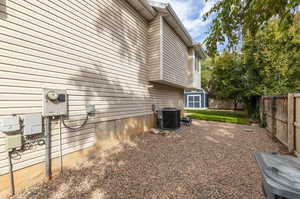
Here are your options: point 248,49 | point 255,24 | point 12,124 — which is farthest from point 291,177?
point 248,49

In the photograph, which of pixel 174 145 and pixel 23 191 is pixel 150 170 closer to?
pixel 174 145

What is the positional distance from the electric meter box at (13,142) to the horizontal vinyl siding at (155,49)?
16.1 ft

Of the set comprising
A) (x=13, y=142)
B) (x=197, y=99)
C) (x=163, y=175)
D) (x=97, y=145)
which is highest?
(x=197, y=99)

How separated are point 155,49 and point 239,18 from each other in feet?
12.3

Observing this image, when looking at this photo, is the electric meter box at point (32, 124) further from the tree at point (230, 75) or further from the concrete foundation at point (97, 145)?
the tree at point (230, 75)

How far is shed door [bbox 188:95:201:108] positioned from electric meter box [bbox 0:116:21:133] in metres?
20.7

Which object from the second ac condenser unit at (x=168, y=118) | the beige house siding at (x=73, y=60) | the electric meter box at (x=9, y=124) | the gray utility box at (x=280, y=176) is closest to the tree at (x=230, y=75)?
the second ac condenser unit at (x=168, y=118)

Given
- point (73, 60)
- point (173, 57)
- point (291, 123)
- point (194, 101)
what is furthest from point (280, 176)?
point (194, 101)

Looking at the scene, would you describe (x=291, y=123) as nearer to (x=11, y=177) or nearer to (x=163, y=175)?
(x=163, y=175)

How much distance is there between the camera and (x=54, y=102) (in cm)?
296

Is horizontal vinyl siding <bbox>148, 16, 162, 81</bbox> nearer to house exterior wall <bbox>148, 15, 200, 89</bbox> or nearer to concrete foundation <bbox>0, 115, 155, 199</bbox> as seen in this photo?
house exterior wall <bbox>148, 15, 200, 89</bbox>

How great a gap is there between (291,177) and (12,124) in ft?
12.3

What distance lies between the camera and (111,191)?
8.04ft

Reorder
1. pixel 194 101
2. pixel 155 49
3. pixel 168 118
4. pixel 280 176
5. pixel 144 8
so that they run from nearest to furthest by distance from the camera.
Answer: pixel 280 176 < pixel 144 8 < pixel 155 49 < pixel 168 118 < pixel 194 101
